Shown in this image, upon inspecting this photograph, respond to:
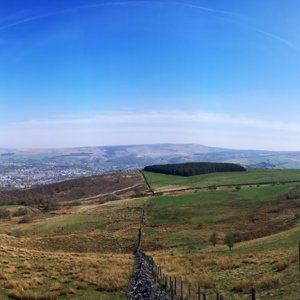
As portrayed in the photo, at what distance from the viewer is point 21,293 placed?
2520 centimetres

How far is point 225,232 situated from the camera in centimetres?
6669

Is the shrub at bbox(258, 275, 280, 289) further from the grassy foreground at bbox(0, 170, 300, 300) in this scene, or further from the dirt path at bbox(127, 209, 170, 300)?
the dirt path at bbox(127, 209, 170, 300)

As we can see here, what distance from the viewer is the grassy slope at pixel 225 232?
2628 cm

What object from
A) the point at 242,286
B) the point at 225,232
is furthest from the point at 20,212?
the point at 242,286

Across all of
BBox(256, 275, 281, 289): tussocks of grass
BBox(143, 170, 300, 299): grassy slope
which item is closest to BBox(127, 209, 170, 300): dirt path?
BBox(143, 170, 300, 299): grassy slope

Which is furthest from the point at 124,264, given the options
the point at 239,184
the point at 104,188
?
the point at 104,188

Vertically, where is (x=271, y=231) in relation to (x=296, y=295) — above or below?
below

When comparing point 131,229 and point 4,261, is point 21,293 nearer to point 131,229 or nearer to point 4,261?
point 4,261

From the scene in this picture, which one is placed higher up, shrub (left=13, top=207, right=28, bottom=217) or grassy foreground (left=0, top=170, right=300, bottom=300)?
grassy foreground (left=0, top=170, right=300, bottom=300)

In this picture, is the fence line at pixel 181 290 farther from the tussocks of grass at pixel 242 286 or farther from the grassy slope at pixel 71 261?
the grassy slope at pixel 71 261

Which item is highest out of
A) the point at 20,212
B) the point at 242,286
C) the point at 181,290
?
the point at 181,290

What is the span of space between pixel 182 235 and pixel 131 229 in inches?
580

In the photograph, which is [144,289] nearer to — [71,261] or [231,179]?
[71,261]

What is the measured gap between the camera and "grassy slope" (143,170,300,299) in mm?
26281
